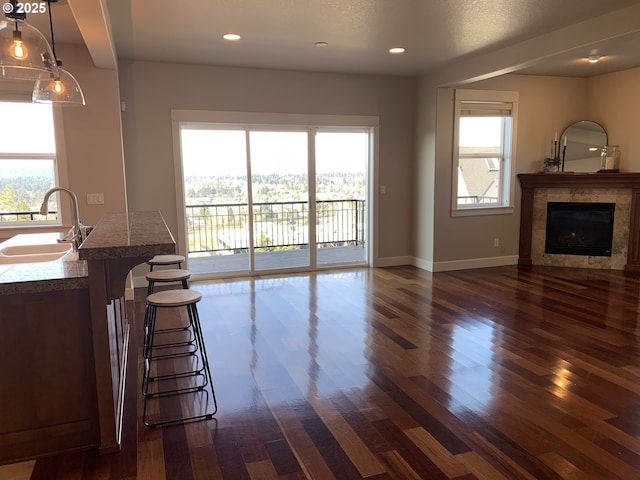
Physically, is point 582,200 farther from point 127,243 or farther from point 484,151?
point 127,243

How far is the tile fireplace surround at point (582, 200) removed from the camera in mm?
6215

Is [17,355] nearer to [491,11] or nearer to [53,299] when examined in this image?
[53,299]

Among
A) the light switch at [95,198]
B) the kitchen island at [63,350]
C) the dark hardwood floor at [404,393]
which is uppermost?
the light switch at [95,198]

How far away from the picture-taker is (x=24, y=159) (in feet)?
15.1

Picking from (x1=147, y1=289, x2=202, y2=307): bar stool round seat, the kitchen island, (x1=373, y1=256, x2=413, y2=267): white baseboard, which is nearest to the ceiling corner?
the kitchen island

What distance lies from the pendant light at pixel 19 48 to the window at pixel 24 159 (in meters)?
2.55

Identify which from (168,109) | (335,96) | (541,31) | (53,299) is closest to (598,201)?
(541,31)

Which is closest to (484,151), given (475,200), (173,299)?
(475,200)

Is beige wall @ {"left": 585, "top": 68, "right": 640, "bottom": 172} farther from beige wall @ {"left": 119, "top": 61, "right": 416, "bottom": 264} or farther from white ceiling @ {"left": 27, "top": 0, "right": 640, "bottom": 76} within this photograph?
beige wall @ {"left": 119, "top": 61, "right": 416, "bottom": 264}

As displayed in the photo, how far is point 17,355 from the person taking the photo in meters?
2.13

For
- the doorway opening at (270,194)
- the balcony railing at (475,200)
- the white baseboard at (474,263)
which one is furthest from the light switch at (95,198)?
the balcony railing at (475,200)

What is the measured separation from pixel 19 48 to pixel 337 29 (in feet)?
8.85

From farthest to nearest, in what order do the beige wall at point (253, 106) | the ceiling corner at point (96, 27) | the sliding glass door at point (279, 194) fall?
1. the sliding glass door at point (279, 194)
2. the beige wall at point (253, 106)
3. the ceiling corner at point (96, 27)

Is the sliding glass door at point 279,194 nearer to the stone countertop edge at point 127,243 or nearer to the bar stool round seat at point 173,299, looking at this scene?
the bar stool round seat at point 173,299
